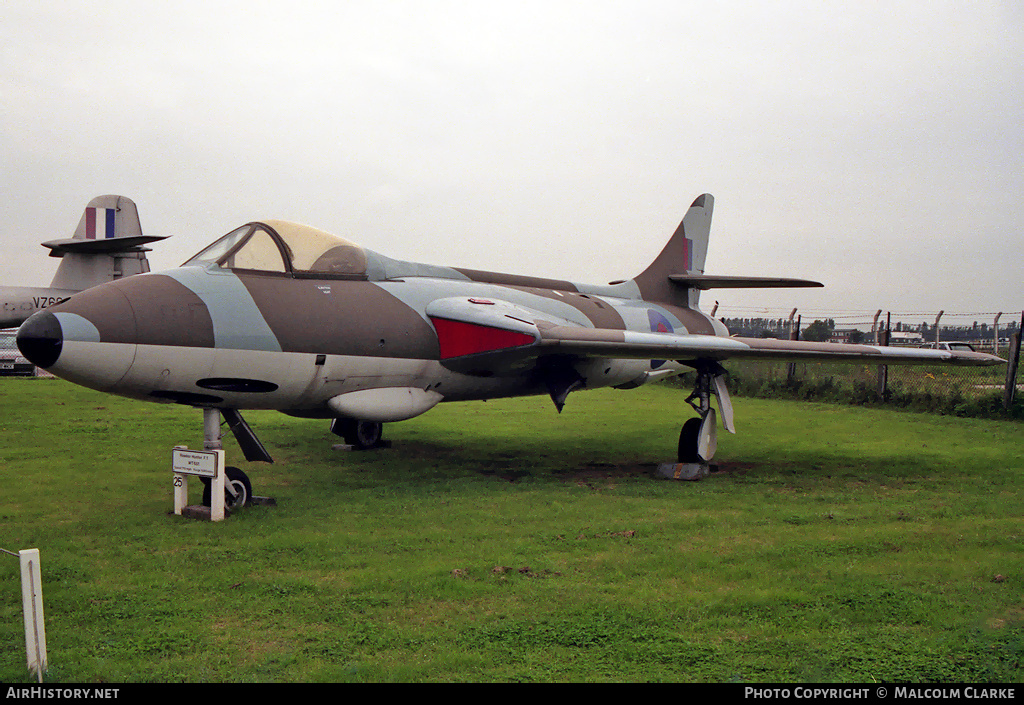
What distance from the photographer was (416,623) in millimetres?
3967

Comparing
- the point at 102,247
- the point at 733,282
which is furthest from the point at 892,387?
the point at 102,247

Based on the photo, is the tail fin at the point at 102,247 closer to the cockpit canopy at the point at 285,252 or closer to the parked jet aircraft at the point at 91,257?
the parked jet aircraft at the point at 91,257

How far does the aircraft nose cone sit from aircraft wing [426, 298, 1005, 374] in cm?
362

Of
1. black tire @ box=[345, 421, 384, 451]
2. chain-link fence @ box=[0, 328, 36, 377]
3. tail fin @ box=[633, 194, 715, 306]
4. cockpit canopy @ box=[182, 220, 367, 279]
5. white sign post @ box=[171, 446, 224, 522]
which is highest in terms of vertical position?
tail fin @ box=[633, 194, 715, 306]

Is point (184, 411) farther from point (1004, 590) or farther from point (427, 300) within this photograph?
point (1004, 590)

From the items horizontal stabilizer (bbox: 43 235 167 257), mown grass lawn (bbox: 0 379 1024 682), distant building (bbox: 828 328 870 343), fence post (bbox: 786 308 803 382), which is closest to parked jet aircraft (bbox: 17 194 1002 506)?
mown grass lawn (bbox: 0 379 1024 682)

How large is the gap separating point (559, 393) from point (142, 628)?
19.7 feet

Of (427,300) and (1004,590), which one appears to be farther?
(427,300)

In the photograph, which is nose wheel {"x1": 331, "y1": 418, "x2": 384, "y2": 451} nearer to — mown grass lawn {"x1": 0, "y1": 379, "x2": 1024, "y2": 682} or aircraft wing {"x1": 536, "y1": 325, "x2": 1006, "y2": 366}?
mown grass lawn {"x1": 0, "y1": 379, "x2": 1024, "y2": 682}

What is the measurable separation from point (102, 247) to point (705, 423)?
722 inches

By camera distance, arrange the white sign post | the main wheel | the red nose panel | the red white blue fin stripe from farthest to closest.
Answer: the red white blue fin stripe → the red nose panel → the main wheel → the white sign post

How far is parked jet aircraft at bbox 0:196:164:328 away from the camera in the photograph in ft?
64.6
